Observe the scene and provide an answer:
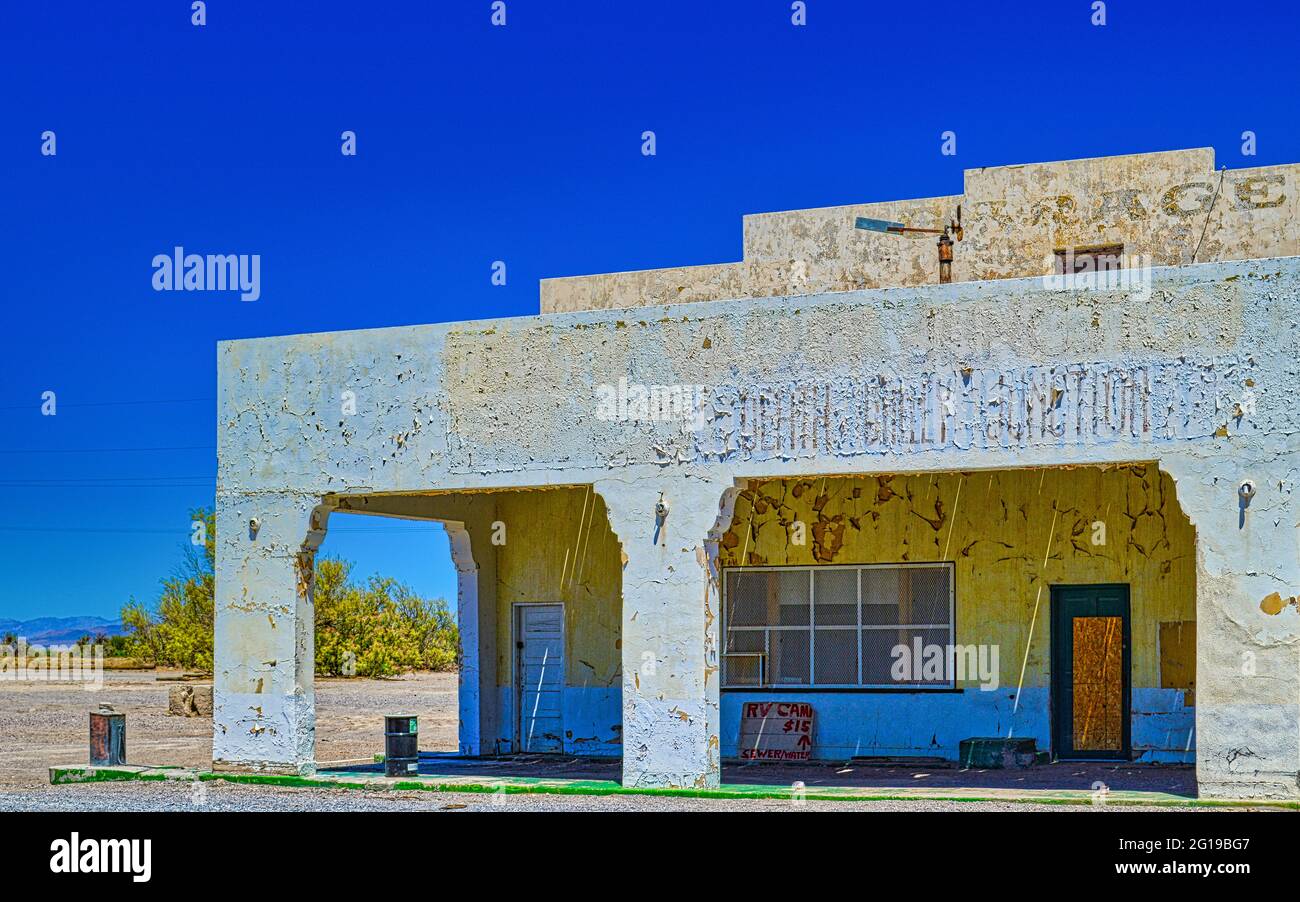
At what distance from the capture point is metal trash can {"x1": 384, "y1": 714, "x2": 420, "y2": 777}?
19.4 metres

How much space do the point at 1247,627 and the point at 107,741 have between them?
12993 millimetres

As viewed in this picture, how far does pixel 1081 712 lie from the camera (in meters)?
19.5

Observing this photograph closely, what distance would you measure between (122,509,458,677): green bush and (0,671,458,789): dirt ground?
707 millimetres

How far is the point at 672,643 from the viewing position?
17.0 m

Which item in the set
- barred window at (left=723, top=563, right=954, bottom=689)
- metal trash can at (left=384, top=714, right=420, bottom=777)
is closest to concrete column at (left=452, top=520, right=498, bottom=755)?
metal trash can at (left=384, top=714, right=420, bottom=777)

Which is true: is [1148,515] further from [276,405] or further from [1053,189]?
[276,405]

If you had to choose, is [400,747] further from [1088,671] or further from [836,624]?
[1088,671]

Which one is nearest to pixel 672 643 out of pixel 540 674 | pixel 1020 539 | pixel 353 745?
pixel 1020 539

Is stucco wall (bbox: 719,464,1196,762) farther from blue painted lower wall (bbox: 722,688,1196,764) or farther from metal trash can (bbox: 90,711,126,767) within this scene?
metal trash can (bbox: 90,711,126,767)

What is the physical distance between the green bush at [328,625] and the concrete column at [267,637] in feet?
86.8

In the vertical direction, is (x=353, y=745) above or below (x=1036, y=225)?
below

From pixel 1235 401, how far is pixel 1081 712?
5.36 metres

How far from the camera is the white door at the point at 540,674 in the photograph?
22.6 metres
